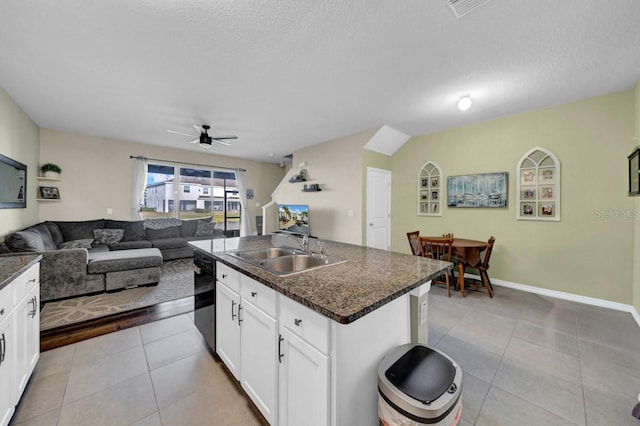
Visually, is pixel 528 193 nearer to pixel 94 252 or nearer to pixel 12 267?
pixel 12 267

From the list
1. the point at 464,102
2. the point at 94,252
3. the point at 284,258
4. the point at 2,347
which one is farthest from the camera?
the point at 94,252

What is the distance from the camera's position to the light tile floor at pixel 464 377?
4.88 ft

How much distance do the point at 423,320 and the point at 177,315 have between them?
8.73ft

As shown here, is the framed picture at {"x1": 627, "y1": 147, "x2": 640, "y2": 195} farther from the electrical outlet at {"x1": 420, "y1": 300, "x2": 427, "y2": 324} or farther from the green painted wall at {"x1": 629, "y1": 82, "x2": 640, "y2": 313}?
the electrical outlet at {"x1": 420, "y1": 300, "x2": 427, "y2": 324}

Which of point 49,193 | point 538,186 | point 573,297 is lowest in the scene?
point 573,297

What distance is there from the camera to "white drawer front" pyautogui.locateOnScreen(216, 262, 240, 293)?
1631mm

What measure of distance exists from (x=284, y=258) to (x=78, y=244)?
441 cm

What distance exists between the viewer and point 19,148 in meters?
3.47

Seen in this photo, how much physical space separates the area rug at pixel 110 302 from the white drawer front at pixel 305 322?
109 inches

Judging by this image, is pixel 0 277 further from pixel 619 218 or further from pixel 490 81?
pixel 619 218

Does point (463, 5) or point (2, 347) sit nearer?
point (2, 347)

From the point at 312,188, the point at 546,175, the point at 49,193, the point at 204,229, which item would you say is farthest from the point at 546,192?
the point at 49,193

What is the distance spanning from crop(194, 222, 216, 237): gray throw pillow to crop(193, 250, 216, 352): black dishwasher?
4.09m

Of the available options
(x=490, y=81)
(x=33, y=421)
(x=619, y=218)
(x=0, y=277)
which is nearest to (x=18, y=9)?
(x=0, y=277)
